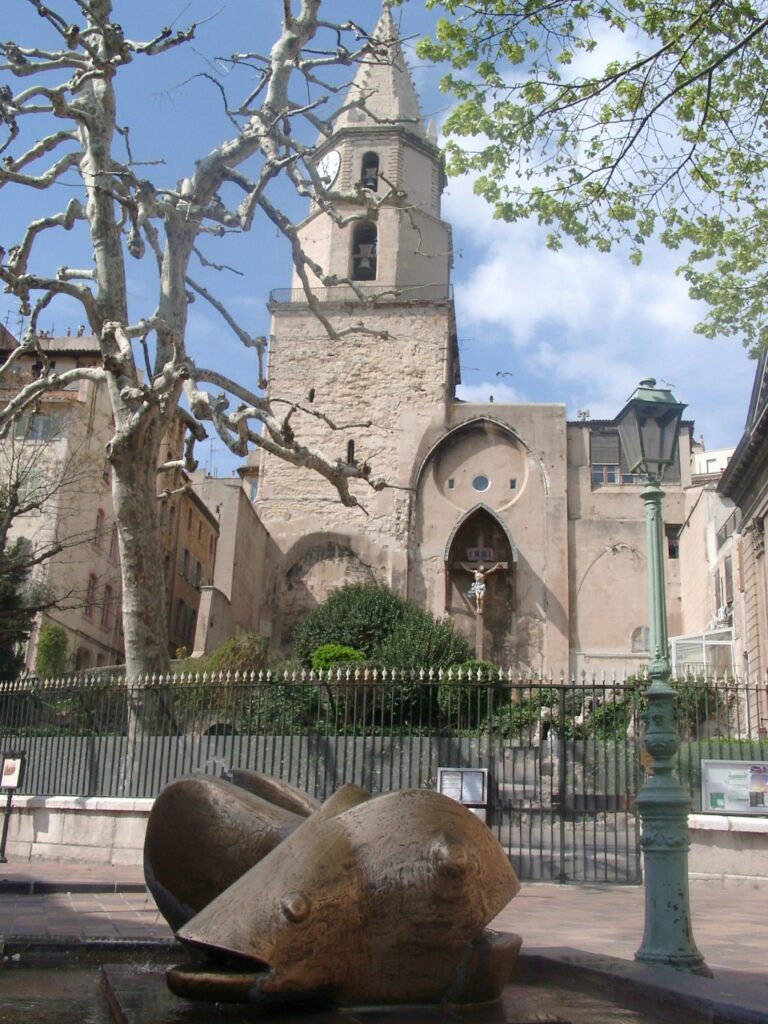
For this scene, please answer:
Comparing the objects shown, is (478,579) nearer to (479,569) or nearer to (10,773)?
(479,569)

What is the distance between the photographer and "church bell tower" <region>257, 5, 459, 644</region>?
32688 millimetres

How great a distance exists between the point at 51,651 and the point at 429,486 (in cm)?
1271

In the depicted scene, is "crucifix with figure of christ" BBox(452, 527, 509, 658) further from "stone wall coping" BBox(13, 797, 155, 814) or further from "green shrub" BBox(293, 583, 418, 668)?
"stone wall coping" BBox(13, 797, 155, 814)

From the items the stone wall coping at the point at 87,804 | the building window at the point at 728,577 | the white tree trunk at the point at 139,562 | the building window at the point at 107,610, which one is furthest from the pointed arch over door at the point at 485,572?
the stone wall coping at the point at 87,804

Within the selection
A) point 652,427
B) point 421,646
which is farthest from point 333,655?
point 652,427

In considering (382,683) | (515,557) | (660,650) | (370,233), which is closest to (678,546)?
(515,557)

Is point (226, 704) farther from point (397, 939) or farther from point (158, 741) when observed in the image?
point (397, 939)

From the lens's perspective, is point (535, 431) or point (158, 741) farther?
point (535, 431)

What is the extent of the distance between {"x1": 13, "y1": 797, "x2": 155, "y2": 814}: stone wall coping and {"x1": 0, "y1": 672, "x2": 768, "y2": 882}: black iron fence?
14cm

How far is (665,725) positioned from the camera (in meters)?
5.77

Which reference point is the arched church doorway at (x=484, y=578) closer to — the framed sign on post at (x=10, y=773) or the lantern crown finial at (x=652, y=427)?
the framed sign on post at (x=10, y=773)

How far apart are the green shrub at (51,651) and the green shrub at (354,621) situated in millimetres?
6290

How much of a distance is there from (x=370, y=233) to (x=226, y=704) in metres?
25.7

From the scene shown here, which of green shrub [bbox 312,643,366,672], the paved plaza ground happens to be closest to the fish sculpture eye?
the paved plaza ground
